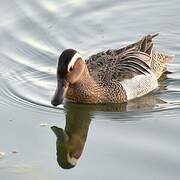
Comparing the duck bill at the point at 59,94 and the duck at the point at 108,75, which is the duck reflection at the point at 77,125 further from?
the duck bill at the point at 59,94

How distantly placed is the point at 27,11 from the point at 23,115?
153 inches

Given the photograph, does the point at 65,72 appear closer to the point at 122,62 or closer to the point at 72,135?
the point at 72,135

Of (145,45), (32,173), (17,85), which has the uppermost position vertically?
(145,45)

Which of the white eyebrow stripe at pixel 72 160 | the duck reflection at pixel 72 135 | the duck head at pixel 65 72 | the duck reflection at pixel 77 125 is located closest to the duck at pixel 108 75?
the duck head at pixel 65 72

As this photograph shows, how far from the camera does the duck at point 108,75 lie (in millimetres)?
11453

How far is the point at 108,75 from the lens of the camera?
12242 millimetres

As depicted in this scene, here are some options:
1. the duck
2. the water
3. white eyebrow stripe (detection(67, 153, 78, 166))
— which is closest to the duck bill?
→ the duck

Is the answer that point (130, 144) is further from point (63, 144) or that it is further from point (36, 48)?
point (36, 48)

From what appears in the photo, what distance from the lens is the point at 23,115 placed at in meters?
11.5

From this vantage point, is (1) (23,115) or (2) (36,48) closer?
(1) (23,115)

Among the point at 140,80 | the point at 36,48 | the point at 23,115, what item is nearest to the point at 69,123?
the point at 23,115

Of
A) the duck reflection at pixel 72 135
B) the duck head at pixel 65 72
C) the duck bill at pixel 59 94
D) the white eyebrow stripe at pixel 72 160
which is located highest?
→ the duck head at pixel 65 72

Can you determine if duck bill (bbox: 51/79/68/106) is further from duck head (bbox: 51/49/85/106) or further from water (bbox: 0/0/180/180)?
water (bbox: 0/0/180/180)

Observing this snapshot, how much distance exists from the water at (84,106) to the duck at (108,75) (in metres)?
0.18
